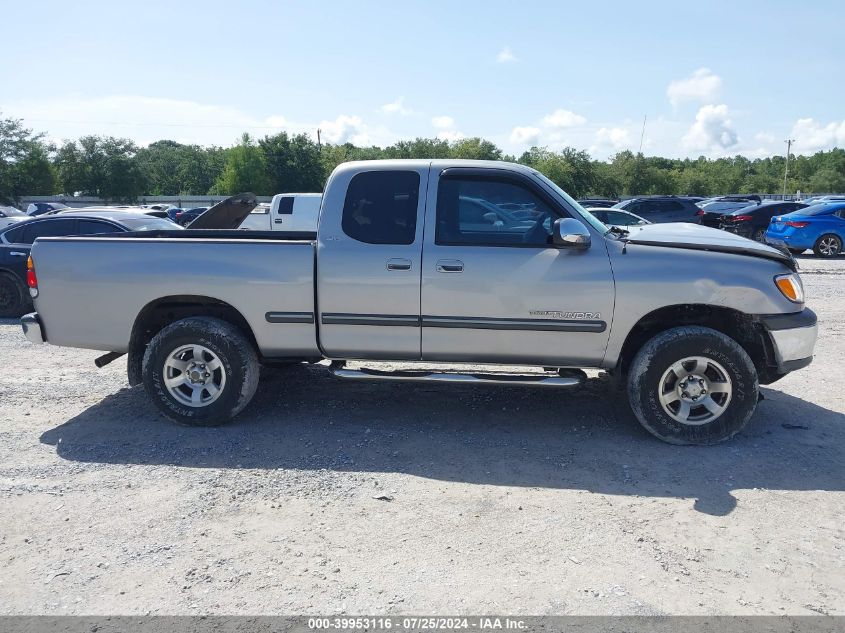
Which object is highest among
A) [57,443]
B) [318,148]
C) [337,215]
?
[318,148]

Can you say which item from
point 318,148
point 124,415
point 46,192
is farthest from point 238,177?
point 124,415

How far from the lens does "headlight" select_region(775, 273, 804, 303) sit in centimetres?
477

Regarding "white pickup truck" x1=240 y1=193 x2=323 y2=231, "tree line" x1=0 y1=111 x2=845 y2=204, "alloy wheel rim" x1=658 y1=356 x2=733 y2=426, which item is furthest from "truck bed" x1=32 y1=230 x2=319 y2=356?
"tree line" x1=0 y1=111 x2=845 y2=204

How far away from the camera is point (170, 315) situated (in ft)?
18.2

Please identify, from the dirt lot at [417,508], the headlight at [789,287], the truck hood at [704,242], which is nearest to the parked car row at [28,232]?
the dirt lot at [417,508]

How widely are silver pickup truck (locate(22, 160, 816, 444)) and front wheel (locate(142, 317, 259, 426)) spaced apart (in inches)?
0.5

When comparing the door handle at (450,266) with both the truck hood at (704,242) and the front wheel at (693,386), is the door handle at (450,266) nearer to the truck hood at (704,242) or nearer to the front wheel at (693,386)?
the truck hood at (704,242)

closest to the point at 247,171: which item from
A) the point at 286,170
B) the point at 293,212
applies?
the point at 286,170

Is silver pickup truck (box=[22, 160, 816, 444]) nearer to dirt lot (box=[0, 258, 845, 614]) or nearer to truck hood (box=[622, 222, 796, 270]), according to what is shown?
truck hood (box=[622, 222, 796, 270])

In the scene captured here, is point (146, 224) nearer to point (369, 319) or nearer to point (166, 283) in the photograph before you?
point (166, 283)

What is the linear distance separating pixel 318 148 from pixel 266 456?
236 feet

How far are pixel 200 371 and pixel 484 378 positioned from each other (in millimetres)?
2223

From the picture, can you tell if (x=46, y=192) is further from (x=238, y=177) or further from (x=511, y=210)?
(x=511, y=210)

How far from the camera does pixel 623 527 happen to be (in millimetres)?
3717
